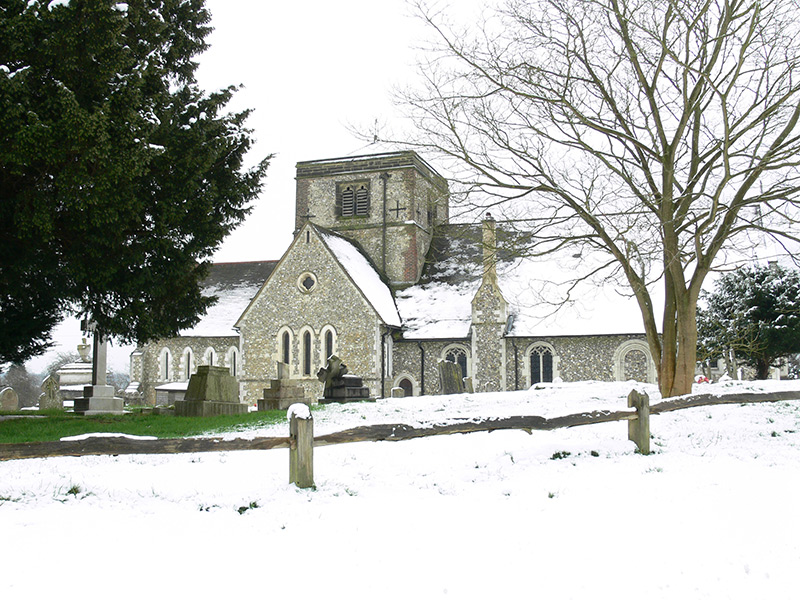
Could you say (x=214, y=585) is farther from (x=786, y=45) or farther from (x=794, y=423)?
(x=786, y=45)

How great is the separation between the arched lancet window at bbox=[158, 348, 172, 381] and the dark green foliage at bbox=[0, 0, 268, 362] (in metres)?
19.2

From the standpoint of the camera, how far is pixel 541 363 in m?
28.2

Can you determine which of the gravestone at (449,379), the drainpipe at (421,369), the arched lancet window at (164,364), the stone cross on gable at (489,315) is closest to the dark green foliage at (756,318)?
the stone cross on gable at (489,315)

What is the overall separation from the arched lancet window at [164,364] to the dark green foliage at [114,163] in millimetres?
19175

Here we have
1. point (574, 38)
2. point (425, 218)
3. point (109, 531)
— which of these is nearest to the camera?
point (109, 531)

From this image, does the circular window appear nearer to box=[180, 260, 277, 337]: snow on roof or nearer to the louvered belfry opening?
box=[180, 260, 277, 337]: snow on roof

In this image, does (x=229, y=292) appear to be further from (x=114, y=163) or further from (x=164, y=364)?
(x=114, y=163)

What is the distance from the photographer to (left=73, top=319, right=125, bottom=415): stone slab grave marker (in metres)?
17.3

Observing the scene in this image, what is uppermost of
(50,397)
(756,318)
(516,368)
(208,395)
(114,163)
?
(114,163)

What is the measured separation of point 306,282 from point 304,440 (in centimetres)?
2275

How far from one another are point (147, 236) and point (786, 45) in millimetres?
11712

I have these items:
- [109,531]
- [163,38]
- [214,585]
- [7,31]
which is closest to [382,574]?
[214,585]

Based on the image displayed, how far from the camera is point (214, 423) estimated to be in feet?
44.8

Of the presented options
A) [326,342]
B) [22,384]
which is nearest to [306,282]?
A: [326,342]
